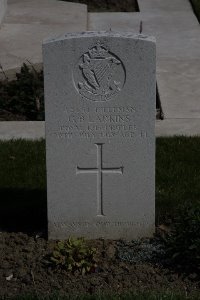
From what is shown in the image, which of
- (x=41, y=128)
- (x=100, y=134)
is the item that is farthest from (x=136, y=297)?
(x=41, y=128)

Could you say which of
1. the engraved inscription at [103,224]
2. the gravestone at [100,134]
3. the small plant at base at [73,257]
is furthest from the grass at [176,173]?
the small plant at base at [73,257]

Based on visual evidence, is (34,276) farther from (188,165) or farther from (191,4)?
(191,4)

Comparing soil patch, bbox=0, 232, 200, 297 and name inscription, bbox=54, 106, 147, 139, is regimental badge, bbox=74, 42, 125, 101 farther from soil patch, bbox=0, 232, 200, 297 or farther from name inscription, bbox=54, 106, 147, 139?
soil patch, bbox=0, 232, 200, 297

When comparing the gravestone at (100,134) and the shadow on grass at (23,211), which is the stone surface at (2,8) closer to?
the shadow on grass at (23,211)

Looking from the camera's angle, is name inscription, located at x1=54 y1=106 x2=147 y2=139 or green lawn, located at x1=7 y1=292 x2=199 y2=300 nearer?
green lawn, located at x1=7 y1=292 x2=199 y2=300

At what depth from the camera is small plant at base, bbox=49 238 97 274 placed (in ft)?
17.6

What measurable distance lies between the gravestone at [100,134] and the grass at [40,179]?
433 millimetres

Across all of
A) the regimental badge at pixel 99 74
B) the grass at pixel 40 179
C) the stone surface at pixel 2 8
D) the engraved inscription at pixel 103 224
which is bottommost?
the grass at pixel 40 179

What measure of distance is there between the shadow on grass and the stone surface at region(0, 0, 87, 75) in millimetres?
3051

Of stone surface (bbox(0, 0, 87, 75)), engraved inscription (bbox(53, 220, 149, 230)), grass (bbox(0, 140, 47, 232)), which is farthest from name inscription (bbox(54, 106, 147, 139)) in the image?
stone surface (bbox(0, 0, 87, 75))

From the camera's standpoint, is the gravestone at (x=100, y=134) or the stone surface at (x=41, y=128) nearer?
the gravestone at (x=100, y=134)

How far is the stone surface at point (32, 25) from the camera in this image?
9.88 meters

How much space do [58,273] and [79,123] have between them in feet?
3.17

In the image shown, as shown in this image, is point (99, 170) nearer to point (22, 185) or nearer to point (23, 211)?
point (23, 211)
